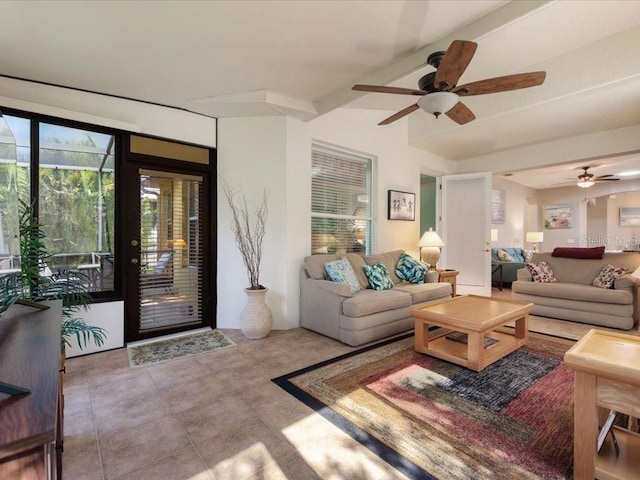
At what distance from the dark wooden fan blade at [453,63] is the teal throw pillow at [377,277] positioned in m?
2.13

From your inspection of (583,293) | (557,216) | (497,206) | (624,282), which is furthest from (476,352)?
(557,216)

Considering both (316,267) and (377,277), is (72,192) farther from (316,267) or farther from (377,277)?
(377,277)

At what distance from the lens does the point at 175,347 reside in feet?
10.3

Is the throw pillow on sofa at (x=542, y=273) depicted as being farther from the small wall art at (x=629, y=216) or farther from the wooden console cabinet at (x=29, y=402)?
the small wall art at (x=629, y=216)

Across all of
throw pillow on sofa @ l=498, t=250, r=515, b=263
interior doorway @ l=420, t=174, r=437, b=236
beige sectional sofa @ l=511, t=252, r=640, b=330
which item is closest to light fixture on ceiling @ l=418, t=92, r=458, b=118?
beige sectional sofa @ l=511, t=252, r=640, b=330

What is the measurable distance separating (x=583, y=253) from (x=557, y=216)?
18.9ft

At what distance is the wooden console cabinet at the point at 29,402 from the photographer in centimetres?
63

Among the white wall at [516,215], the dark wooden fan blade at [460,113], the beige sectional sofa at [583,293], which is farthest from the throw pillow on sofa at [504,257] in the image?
the dark wooden fan blade at [460,113]

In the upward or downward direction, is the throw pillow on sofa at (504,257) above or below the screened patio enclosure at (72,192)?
below

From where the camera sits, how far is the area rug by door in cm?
158

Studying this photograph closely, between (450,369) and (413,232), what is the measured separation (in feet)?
10.1

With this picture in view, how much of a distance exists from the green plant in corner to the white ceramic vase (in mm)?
1334

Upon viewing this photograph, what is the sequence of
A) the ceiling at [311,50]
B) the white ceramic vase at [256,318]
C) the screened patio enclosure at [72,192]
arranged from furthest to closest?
the white ceramic vase at [256,318]
the screened patio enclosure at [72,192]
the ceiling at [311,50]

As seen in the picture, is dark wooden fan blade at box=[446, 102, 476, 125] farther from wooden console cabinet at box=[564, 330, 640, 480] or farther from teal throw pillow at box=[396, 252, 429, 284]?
wooden console cabinet at box=[564, 330, 640, 480]
